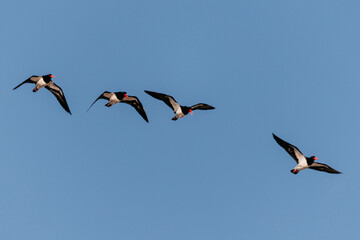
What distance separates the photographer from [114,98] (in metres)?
41.2

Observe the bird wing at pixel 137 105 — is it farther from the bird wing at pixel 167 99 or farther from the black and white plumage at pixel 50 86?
the black and white plumage at pixel 50 86

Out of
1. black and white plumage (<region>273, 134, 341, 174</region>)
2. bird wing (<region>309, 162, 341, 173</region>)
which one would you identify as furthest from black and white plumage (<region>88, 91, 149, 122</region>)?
bird wing (<region>309, 162, 341, 173</region>)

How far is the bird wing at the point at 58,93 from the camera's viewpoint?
142ft

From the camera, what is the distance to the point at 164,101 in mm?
42188

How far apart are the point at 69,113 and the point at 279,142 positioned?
60.0ft

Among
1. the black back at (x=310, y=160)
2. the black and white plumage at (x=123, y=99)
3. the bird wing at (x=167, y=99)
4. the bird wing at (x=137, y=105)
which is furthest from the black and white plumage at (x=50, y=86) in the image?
the black back at (x=310, y=160)

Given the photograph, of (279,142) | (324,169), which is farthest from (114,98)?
(324,169)

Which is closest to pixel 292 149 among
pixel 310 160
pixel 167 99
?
pixel 310 160

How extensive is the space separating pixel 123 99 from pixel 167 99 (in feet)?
13.5

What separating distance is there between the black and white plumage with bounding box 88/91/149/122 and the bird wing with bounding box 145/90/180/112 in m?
2.25

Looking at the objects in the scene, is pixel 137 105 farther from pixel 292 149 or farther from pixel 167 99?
pixel 292 149

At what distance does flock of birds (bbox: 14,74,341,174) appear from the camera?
3881 centimetres

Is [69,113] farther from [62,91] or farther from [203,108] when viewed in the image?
[203,108]

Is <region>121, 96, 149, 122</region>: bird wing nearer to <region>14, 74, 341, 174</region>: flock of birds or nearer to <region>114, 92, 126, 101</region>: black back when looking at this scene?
<region>14, 74, 341, 174</region>: flock of birds
